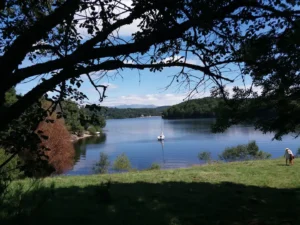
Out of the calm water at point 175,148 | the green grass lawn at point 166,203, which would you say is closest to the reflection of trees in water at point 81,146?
the calm water at point 175,148

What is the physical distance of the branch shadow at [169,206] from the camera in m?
5.23

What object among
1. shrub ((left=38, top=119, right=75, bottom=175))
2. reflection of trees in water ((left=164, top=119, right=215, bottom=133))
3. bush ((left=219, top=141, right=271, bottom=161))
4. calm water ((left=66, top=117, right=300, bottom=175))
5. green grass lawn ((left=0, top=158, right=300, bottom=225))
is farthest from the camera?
reflection of trees in water ((left=164, top=119, right=215, bottom=133))

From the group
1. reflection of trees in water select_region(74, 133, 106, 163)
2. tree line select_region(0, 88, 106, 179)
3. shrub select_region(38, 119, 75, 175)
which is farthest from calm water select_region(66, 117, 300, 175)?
tree line select_region(0, 88, 106, 179)

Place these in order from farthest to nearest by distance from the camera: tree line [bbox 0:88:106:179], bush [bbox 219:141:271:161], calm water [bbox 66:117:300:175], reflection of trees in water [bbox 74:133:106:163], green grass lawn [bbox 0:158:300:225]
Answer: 1. reflection of trees in water [bbox 74:133:106:163]
2. calm water [bbox 66:117:300:175]
3. bush [bbox 219:141:271:161]
4. green grass lawn [bbox 0:158:300:225]
5. tree line [bbox 0:88:106:179]

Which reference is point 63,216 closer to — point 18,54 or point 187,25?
point 18,54

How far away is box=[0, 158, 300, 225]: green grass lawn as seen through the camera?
5.17 m

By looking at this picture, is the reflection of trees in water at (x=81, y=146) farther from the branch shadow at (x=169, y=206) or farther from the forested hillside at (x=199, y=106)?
the forested hillside at (x=199, y=106)

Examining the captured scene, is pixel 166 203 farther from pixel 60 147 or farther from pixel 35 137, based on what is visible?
pixel 60 147

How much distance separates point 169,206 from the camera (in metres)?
6.26

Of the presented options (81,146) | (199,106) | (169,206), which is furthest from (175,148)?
(199,106)

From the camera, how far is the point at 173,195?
7.29 meters

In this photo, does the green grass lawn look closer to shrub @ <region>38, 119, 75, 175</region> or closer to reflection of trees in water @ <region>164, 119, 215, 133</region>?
shrub @ <region>38, 119, 75, 175</region>

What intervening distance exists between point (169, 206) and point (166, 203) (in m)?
0.24

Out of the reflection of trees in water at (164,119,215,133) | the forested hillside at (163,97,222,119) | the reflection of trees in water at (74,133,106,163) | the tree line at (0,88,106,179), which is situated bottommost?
the reflection of trees in water at (74,133,106,163)
